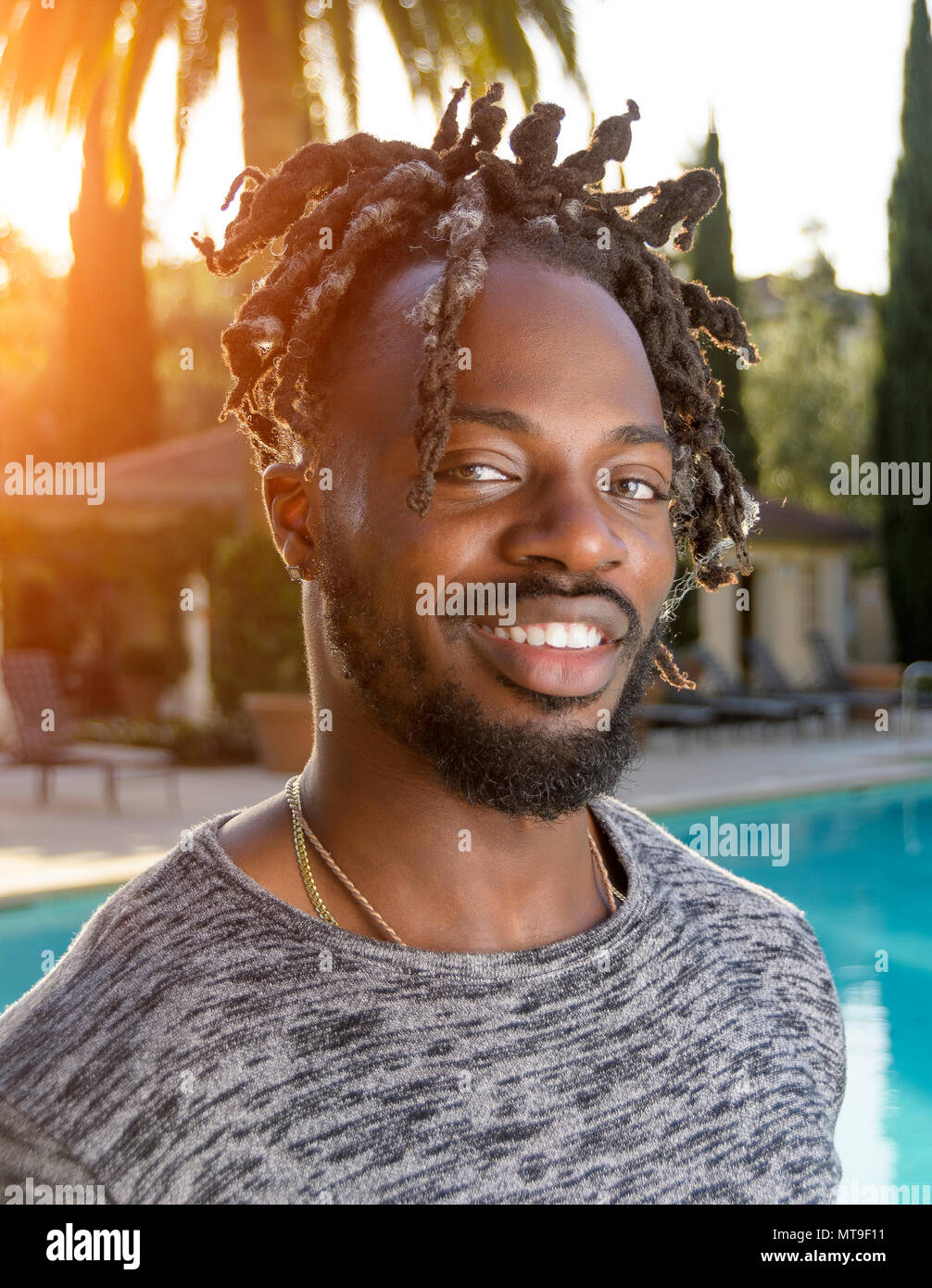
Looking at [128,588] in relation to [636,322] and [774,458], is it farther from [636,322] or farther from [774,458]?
[636,322]

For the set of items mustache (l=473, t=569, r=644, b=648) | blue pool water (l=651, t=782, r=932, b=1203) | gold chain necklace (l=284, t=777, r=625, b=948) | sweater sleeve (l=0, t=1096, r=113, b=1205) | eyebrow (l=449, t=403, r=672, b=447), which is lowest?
blue pool water (l=651, t=782, r=932, b=1203)

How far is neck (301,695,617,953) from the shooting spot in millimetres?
1307

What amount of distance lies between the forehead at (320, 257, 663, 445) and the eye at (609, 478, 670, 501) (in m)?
0.06

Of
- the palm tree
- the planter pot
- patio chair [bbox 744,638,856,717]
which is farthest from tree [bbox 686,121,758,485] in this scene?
the planter pot

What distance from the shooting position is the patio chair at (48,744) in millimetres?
10500

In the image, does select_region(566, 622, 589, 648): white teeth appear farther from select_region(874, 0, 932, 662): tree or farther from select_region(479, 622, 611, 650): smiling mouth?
select_region(874, 0, 932, 662): tree

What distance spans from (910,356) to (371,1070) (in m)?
22.8

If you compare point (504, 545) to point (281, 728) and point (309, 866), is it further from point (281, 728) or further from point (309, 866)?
point (281, 728)

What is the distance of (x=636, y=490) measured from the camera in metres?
1.32

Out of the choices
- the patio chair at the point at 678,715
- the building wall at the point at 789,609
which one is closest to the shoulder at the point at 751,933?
the patio chair at the point at 678,715

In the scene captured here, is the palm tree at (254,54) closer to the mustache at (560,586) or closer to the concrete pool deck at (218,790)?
the concrete pool deck at (218,790)

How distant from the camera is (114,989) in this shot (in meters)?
1.20

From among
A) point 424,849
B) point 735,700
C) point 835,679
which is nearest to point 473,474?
point 424,849

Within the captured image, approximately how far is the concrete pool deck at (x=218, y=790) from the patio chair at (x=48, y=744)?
0.28 meters
